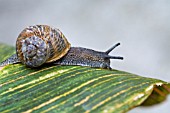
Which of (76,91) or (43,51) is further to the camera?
(43,51)

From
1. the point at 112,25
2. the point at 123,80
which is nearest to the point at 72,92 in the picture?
the point at 123,80

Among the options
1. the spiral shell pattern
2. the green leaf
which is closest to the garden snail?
the spiral shell pattern

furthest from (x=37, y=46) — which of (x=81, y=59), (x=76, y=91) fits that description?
(x=76, y=91)

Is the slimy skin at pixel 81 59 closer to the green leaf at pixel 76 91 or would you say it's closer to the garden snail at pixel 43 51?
the garden snail at pixel 43 51

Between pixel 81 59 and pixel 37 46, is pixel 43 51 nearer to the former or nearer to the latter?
pixel 37 46

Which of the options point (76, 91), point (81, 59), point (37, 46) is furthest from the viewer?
point (81, 59)

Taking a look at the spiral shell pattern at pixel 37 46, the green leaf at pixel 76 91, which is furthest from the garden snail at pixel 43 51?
the green leaf at pixel 76 91

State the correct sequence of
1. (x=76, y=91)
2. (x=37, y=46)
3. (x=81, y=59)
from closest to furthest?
1. (x=76, y=91)
2. (x=37, y=46)
3. (x=81, y=59)
